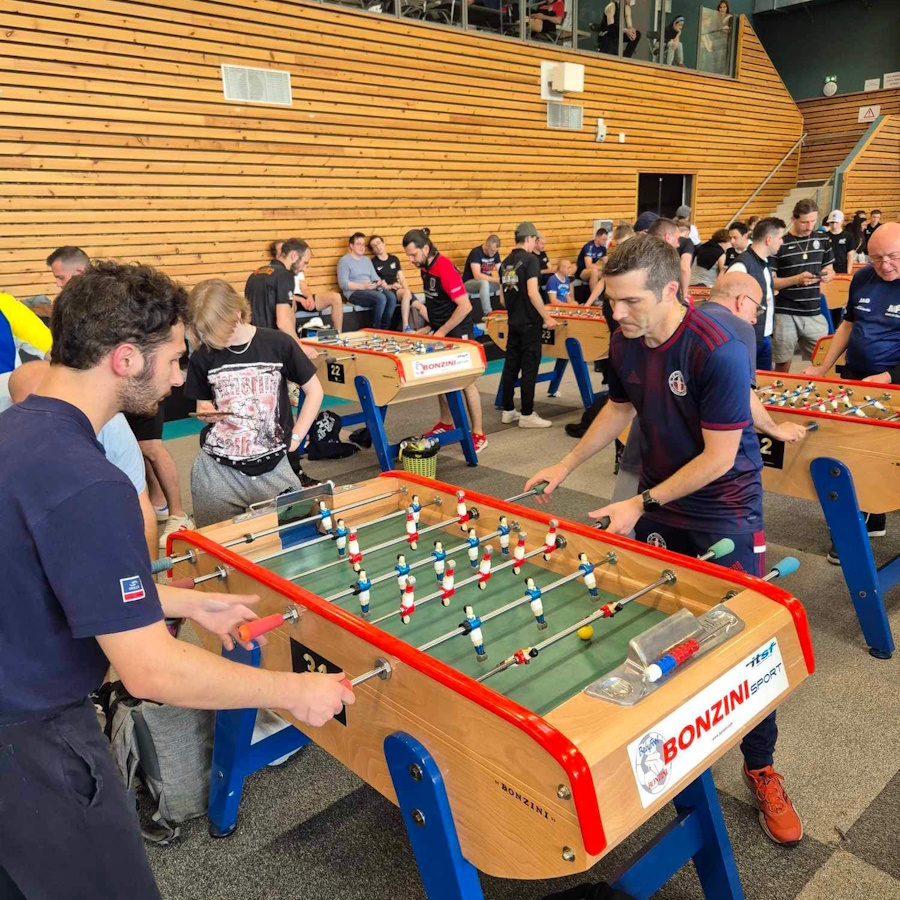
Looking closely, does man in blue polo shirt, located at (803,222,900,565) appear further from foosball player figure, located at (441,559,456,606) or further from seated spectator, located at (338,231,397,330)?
seated spectator, located at (338,231,397,330)

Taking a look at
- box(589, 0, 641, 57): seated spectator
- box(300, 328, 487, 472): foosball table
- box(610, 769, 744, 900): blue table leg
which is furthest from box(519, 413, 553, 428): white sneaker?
box(589, 0, 641, 57): seated spectator

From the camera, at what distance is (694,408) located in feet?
6.82

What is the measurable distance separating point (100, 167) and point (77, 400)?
6.50 metres

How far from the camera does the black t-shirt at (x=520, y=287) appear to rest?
5871 millimetres

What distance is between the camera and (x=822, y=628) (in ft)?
10.3

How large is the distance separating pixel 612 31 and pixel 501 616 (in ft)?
38.1

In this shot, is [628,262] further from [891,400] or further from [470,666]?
[891,400]

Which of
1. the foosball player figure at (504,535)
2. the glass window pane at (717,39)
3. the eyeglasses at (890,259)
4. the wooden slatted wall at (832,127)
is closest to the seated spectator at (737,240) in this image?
the eyeglasses at (890,259)

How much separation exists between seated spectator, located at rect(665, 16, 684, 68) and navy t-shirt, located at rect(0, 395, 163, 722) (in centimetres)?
1311

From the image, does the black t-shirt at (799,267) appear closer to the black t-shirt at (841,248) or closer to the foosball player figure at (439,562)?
the black t-shirt at (841,248)

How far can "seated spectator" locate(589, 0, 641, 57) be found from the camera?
10.9 metres

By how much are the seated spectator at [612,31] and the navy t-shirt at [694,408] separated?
34.2 feet

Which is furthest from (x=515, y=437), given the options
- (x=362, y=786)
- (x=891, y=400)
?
(x=362, y=786)

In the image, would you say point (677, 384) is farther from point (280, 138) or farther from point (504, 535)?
point (280, 138)
